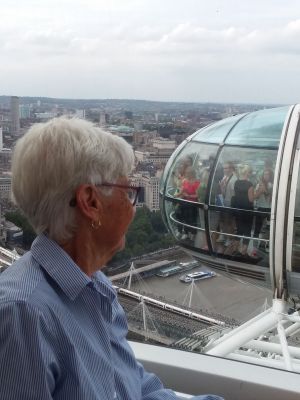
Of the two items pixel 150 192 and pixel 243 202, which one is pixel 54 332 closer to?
pixel 150 192

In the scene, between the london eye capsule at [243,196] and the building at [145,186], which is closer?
the building at [145,186]

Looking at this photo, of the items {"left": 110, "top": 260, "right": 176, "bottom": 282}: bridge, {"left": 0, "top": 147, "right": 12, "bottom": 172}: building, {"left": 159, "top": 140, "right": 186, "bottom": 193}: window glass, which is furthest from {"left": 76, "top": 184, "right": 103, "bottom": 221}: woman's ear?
{"left": 159, "top": 140, "right": 186, "bottom": 193}: window glass

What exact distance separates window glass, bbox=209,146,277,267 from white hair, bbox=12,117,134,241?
1.35m

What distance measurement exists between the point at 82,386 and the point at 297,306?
1.71m

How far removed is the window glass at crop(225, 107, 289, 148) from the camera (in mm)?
2258

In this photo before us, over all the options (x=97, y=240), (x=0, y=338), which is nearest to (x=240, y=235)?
(x=97, y=240)

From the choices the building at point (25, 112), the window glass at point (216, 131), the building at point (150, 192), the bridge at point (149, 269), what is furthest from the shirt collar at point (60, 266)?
the window glass at point (216, 131)

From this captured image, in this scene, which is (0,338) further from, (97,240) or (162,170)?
(162,170)

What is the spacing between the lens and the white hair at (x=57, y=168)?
34.0 inches

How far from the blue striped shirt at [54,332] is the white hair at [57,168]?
0.13ft

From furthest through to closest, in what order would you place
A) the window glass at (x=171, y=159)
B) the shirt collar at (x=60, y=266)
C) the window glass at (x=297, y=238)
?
the window glass at (x=171, y=159) < the window glass at (x=297, y=238) < the shirt collar at (x=60, y=266)

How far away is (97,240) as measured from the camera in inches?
36.9

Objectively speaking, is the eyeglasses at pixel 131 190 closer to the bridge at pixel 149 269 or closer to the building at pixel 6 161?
the building at pixel 6 161

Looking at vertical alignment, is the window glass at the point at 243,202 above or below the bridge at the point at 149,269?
above
